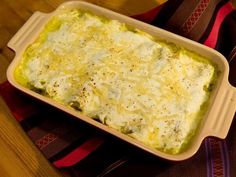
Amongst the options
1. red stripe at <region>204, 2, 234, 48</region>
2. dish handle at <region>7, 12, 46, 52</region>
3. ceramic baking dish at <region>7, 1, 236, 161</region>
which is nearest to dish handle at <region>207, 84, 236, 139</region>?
ceramic baking dish at <region>7, 1, 236, 161</region>

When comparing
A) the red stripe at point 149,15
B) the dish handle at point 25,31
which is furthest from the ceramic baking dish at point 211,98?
the red stripe at point 149,15

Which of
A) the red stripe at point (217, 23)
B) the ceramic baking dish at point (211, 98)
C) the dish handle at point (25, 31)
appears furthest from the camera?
the red stripe at point (217, 23)

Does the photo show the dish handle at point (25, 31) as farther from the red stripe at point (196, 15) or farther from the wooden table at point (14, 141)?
the red stripe at point (196, 15)

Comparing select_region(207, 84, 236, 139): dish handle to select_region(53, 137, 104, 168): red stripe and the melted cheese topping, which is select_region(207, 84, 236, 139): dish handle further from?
select_region(53, 137, 104, 168): red stripe

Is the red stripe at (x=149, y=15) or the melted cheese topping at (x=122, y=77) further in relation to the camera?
the red stripe at (x=149, y=15)

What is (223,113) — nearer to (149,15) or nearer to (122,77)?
(122,77)

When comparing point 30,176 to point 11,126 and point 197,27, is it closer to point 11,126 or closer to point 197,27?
point 11,126
